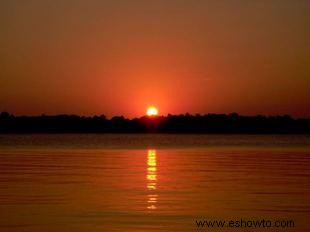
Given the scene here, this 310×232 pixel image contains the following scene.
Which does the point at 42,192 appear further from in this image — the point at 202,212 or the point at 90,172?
the point at 90,172

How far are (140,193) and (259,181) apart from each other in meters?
7.64

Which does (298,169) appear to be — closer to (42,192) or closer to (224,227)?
(42,192)

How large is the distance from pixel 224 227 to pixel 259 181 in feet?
44.2

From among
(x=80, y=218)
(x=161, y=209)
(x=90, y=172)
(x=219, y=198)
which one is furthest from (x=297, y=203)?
(x=90, y=172)

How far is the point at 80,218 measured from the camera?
2058 cm

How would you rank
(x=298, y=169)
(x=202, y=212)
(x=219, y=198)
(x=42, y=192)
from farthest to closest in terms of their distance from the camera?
(x=298, y=169)
(x=42, y=192)
(x=219, y=198)
(x=202, y=212)

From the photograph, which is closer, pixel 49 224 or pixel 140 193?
pixel 49 224

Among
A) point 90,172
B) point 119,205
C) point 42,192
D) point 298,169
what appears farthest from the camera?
point 298,169

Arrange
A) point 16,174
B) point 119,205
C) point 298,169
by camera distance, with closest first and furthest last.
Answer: point 119,205, point 16,174, point 298,169

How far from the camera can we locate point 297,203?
2394 centimetres

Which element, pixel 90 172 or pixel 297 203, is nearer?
pixel 297 203

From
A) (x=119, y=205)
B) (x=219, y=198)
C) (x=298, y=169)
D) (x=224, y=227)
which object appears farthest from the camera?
(x=298, y=169)

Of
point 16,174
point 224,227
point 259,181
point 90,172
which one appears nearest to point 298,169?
A: point 259,181

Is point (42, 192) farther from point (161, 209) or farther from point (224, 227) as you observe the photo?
point (224, 227)
